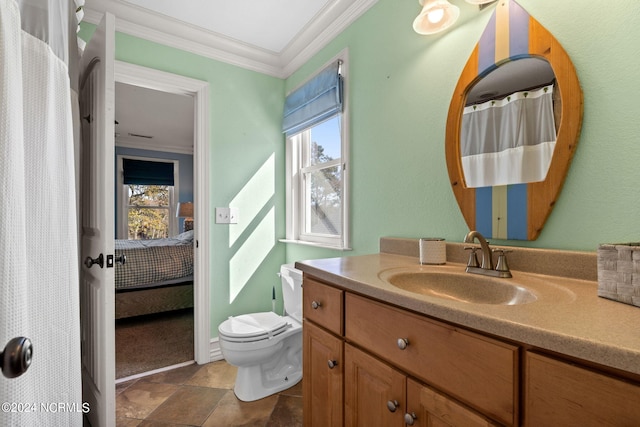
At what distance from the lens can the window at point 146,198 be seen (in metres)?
5.15

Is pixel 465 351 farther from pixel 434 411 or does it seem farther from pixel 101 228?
pixel 101 228

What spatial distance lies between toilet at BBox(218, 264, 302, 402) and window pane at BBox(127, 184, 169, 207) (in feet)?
14.9

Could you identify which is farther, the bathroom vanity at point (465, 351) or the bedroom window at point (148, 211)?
the bedroom window at point (148, 211)

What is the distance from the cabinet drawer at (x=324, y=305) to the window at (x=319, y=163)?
2.33ft

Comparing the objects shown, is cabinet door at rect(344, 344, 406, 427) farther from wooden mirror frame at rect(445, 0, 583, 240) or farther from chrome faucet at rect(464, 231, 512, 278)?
wooden mirror frame at rect(445, 0, 583, 240)

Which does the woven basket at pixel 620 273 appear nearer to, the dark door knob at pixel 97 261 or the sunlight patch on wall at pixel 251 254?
the dark door knob at pixel 97 261

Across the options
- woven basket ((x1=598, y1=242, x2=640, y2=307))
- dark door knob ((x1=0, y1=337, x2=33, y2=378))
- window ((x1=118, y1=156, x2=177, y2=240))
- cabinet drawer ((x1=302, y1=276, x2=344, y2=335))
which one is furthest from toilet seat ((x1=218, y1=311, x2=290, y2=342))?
window ((x1=118, y1=156, x2=177, y2=240))

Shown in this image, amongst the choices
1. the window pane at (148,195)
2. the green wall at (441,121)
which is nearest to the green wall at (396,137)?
the green wall at (441,121)

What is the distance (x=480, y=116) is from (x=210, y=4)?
1.74 metres

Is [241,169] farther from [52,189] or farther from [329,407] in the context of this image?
[329,407]

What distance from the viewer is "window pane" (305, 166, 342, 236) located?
6.91 feet

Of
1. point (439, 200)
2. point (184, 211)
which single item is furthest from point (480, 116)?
point (184, 211)

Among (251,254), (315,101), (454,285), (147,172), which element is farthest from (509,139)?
(147,172)

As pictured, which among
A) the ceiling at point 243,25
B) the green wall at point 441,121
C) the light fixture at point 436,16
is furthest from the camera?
the ceiling at point 243,25
